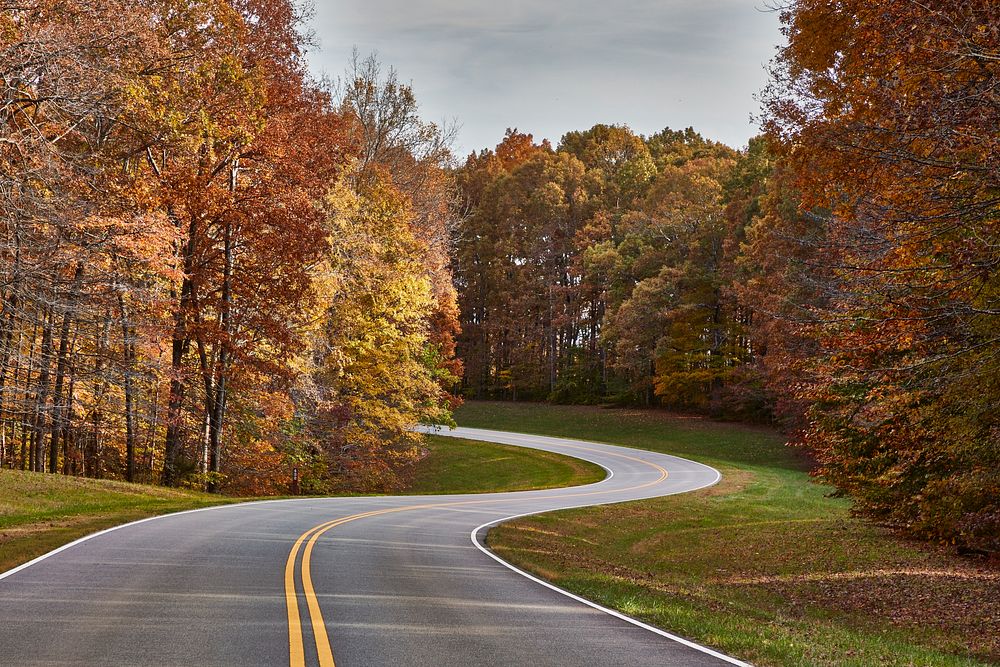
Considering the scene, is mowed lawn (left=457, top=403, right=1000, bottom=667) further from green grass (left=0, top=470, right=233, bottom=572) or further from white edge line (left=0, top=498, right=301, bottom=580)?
green grass (left=0, top=470, right=233, bottom=572)

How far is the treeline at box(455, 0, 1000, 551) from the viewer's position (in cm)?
1009

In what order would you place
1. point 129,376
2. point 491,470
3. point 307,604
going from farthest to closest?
1. point 491,470
2. point 129,376
3. point 307,604

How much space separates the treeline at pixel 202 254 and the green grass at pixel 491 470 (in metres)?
3.65

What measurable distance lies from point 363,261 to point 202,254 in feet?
22.1

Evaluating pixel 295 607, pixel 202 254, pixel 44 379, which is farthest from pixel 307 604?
pixel 44 379

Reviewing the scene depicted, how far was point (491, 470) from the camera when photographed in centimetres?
4125

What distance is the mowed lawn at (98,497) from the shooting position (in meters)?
14.0

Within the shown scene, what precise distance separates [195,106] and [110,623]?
1511 centimetres

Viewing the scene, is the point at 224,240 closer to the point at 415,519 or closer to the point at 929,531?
the point at 415,519

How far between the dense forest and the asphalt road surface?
540 cm

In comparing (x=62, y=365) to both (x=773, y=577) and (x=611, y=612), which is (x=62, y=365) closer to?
(x=773, y=577)

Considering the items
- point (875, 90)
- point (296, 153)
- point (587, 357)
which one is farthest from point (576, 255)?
point (875, 90)

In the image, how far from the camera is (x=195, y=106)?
1981 cm

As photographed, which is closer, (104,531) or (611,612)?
(611,612)
